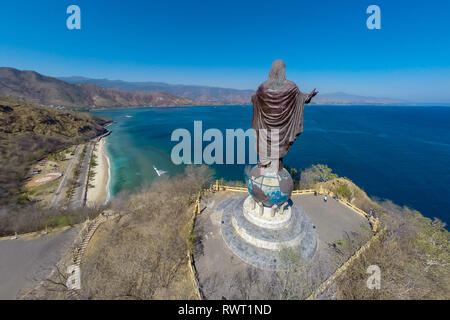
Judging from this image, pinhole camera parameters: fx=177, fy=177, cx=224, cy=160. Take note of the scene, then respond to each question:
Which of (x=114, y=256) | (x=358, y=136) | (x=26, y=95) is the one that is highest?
(x=26, y=95)

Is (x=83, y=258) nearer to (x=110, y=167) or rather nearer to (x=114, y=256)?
(x=114, y=256)

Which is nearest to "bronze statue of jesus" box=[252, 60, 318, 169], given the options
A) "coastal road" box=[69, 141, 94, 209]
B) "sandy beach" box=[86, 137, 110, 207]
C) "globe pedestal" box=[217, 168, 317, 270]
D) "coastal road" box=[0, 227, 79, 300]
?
"globe pedestal" box=[217, 168, 317, 270]

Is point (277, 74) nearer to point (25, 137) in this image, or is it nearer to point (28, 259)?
point (28, 259)

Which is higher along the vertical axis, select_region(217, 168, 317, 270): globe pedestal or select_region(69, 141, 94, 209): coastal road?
select_region(217, 168, 317, 270): globe pedestal

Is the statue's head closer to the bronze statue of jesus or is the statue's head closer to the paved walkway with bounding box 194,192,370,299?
the bronze statue of jesus

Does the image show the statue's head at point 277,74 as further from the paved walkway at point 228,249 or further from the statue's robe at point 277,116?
the paved walkway at point 228,249

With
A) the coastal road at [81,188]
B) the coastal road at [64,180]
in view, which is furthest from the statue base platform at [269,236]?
the coastal road at [64,180]

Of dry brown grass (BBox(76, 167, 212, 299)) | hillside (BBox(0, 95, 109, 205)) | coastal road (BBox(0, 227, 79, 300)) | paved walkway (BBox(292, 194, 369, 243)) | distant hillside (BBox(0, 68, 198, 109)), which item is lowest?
coastal road (BBox(0, 227, 79, 300))
